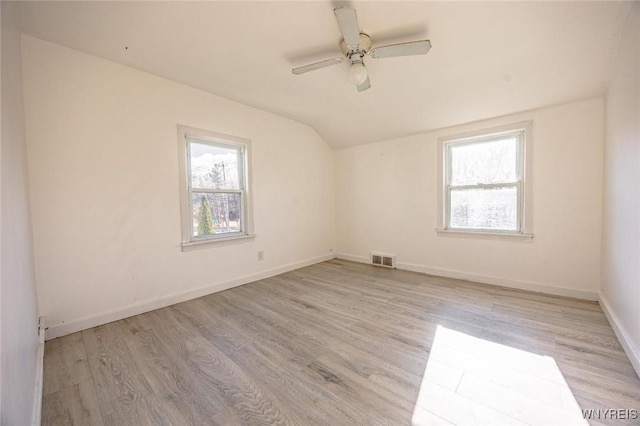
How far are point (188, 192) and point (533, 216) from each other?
4102mm

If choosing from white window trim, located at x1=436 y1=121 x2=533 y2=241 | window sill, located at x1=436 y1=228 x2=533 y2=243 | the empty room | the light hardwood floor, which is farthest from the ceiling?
the light hardwood floor

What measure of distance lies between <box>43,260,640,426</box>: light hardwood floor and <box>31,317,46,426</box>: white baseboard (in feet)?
0.16

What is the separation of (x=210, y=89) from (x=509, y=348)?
→ 3840 mm

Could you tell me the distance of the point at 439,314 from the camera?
2.37 metres

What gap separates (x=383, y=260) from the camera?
13.6 ft

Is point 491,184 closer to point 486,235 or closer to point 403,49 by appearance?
point 486,235

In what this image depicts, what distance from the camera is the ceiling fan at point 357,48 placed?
160 centimetres

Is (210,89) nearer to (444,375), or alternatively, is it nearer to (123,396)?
(123,396)

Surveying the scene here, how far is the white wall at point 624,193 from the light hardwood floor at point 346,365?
24cm

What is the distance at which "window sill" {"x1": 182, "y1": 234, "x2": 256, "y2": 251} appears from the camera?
284 centimetres

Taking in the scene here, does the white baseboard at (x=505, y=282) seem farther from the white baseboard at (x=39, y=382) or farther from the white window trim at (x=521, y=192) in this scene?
the white baseboard at (x=39, y=382)

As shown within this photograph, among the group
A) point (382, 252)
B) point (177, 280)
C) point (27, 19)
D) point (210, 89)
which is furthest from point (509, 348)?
point (27, 19)

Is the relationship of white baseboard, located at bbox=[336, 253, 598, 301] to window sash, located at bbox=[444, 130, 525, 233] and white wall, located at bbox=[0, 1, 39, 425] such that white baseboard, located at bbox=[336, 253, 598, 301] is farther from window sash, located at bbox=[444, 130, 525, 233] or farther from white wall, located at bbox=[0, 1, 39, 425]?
white wall, located at bbox=[0, 1, 39, 425]

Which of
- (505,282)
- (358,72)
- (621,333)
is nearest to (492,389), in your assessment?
(621,333)
